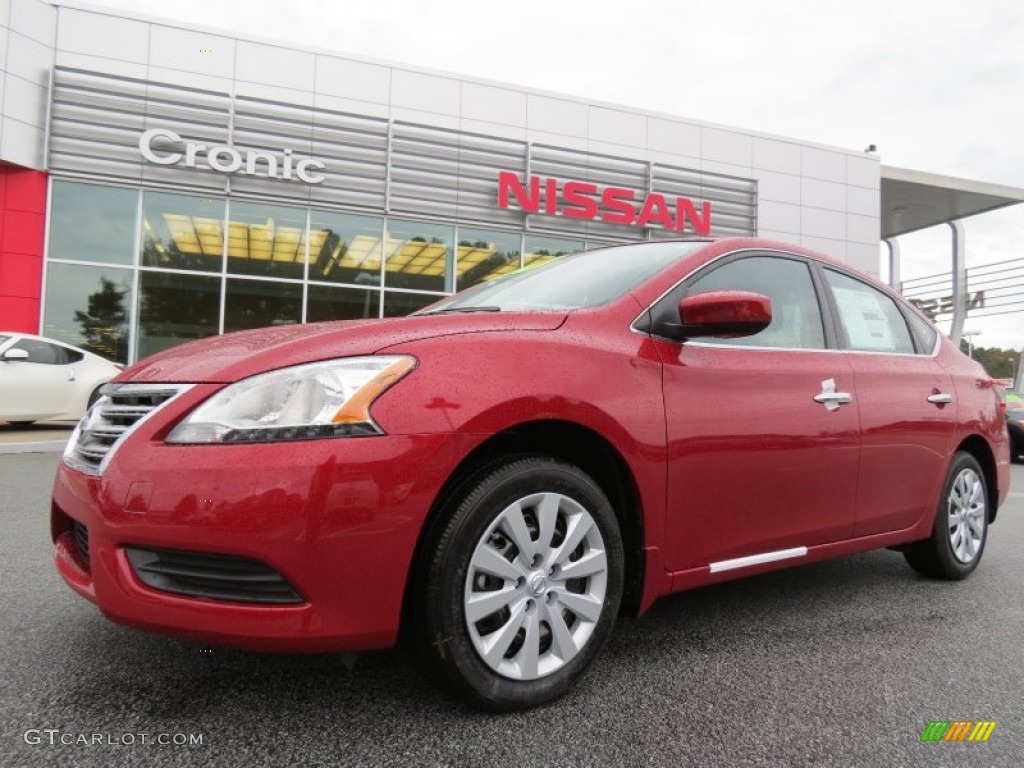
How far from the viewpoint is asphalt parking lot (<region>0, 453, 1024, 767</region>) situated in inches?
66.6

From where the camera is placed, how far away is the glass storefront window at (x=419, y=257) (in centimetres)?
1421

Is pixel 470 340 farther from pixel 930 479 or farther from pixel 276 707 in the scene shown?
pixel 930 479

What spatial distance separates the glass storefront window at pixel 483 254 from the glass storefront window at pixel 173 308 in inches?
186

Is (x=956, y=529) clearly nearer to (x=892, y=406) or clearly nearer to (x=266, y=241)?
(x=892, y=406)

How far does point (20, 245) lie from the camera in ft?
40.3

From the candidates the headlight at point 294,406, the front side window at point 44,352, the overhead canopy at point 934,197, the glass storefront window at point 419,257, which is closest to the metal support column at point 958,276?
the overhead canopy at point 934,197

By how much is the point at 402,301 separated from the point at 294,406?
42.4 feet

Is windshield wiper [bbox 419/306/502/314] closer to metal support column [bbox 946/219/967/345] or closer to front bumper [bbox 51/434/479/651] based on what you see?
front bumper [bbox 51/434/479/651]

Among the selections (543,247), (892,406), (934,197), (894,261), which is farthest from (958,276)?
(892,406)

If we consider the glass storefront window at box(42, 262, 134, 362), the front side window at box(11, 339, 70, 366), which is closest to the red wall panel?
the glass storefront window at box(42, 262, 134, 362)

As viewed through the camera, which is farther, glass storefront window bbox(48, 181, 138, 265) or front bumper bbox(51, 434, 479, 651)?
glass storefront window bbox(48, 181, 138, 265)

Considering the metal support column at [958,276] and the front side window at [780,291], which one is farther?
the metal support column at [958,276]

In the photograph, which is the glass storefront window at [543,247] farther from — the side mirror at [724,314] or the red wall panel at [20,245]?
the side mirror at [724,314]

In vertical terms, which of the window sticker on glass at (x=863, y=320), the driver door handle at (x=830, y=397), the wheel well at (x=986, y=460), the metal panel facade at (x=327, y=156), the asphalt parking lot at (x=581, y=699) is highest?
the metal panel facade at (x=327, y=156)
